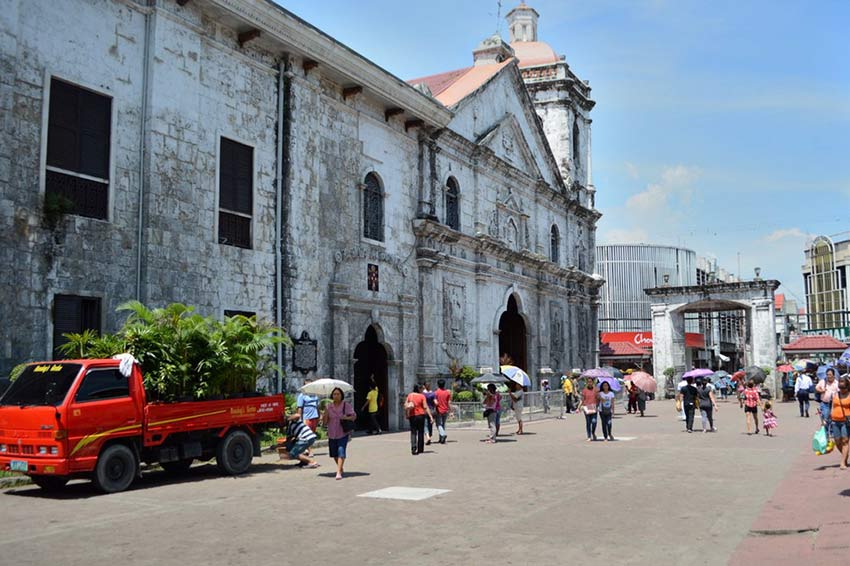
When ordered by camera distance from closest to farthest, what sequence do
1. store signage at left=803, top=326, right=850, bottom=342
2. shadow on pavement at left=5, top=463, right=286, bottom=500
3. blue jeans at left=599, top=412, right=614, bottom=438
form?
shadow on pavement at left=5, top=463, right=286, bottom=500, blue jeans at left=599, top=412, right=614, bottom=438, store signage at left=803, top=326, right=850, bottom=342

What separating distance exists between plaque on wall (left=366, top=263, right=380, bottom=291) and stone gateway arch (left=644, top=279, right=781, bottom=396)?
27.6 meters

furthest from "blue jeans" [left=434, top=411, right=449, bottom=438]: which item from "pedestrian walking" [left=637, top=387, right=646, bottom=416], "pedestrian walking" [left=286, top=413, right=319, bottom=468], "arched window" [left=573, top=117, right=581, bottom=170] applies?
"arched window" [left=573, top=117, right=581, bottom=170]

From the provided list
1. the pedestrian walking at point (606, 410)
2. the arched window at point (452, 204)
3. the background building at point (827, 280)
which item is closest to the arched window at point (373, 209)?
the arched window at point (452, 204)

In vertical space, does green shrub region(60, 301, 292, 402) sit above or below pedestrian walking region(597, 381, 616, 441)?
above

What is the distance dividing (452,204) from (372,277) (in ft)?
21.5

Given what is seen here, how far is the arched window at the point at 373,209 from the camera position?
79.2 feet

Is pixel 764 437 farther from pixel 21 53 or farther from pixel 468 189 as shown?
pixel 21 53

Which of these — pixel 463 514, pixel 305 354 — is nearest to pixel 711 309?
pixel 305 354

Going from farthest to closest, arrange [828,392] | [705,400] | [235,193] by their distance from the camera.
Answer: [705,400]
[235,193]
[828,392]

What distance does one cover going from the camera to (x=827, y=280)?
80.0 metres

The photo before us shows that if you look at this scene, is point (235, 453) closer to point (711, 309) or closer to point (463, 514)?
point (463, 514)

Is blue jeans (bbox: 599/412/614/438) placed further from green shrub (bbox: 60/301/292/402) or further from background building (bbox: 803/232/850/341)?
background building (bbox: 803/232/850/341)

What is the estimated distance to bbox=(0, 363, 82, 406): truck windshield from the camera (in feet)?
38.5

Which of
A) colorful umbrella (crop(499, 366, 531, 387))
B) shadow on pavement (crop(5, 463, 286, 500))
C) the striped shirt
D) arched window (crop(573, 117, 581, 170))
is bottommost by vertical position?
shadow on pavement (crop(5, 463, 286, 500))
